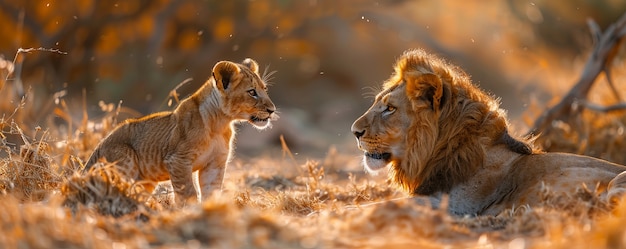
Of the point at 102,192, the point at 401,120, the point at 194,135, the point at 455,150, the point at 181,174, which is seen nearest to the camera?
the point at 102,192

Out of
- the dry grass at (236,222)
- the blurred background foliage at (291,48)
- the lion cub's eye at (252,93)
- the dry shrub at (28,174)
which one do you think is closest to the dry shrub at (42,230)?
the dry grass at (236,222)

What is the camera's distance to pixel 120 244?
10.7 ft

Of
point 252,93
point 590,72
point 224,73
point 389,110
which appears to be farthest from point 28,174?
point 590,72

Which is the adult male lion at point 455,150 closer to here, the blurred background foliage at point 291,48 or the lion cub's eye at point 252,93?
the lion cub's eye at point 252,93

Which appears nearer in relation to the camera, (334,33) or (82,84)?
(82,84)

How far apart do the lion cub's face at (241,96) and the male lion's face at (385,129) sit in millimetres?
844

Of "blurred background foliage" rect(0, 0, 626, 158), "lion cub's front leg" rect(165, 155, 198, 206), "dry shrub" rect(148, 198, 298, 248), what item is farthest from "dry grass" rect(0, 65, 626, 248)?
"blurred background foliage" rect(0, 0, 626, 158)

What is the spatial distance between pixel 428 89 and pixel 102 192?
183 centimetres

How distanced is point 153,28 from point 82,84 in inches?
65.0

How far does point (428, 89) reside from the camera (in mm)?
4980

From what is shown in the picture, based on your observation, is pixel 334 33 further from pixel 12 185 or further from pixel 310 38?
pixel 12 185

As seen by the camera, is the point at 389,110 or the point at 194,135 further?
the point at 194,135

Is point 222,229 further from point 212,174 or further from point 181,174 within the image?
point 212,174

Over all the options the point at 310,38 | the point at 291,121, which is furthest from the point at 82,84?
the point at 310,38
